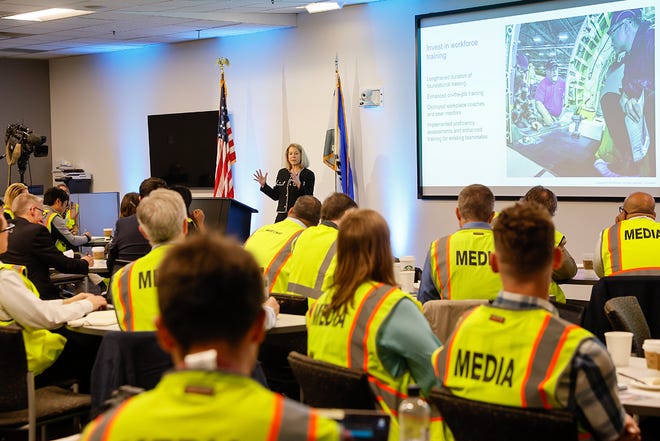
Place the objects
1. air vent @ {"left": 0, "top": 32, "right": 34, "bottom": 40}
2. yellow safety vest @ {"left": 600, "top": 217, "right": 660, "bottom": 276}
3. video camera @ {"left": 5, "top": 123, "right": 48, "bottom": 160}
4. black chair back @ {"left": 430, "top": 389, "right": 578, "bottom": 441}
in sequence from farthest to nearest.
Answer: air vent @ {"left": 0, "top": 32, "right": 34, "bottom": 40}, video camera @ {"left": 5, "top": 123, "right": 48, "bottom": 160}, yellow safety vest @ {"left": 600, "top": 217, "right": 660, "bottom": 276}, black chair back @ {"left": 430, "top": 389, "right": 578, "bottom": 441}

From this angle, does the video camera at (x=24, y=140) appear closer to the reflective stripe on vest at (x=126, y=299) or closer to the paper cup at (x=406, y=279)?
the paper cup at (x=406, y=279)

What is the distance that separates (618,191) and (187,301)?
7.64 m

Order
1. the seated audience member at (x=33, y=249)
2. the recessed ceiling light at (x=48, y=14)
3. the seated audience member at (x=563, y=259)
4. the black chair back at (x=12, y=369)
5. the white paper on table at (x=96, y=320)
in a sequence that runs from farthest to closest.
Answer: the recessed ceiling light at (x=48, y=14) → the seated audience member at (x=33, y=249) → the seated audience member at (x=563, y=259) → the white paper on table at (x=96, y=320) → the black chair back at (x=12, y=369)

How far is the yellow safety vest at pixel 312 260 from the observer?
518 cm

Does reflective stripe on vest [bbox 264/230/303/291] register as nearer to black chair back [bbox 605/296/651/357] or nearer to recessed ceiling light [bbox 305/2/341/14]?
black chair back [bbox 605/296/651/357]

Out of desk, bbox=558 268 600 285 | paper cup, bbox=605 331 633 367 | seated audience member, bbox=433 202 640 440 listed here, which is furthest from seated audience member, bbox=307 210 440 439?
desk, bbox=558 268 600 285

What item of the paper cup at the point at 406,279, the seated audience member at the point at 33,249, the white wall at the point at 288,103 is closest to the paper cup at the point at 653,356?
the paper cup at the point at 406,279

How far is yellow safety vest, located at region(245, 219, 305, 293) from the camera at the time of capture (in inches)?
222

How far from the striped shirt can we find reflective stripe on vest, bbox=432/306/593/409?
0.02 m

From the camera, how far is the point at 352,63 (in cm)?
1074

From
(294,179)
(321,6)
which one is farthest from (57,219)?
(321,6)

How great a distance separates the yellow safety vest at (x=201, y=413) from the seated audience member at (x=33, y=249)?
509 cm

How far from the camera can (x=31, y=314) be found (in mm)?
4180

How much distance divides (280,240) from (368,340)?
109 inches
